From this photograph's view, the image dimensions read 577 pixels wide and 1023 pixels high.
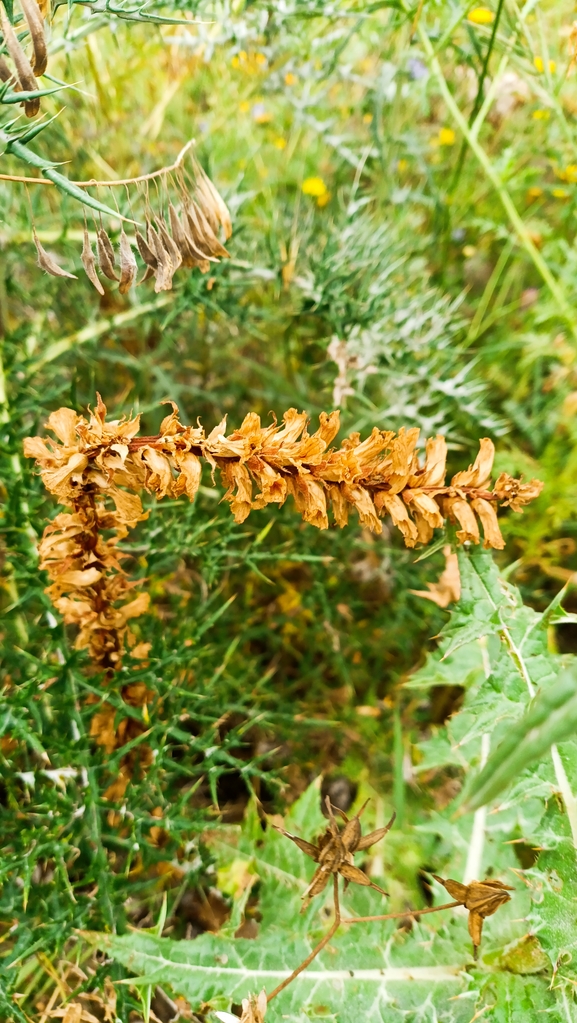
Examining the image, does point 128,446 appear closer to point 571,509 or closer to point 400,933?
point 400,933

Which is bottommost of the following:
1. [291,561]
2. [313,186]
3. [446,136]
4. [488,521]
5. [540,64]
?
[291,561]

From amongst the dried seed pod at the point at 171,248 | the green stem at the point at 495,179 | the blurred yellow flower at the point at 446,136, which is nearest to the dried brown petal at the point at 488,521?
the dried seed pod at the point at 171,248

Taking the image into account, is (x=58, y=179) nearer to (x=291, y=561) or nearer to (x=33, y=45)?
(x=33, y=45)

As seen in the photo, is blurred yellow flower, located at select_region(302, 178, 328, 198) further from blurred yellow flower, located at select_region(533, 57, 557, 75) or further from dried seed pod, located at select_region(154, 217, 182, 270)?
dried seed pod, located at select_region(154, 217, 182, 270)

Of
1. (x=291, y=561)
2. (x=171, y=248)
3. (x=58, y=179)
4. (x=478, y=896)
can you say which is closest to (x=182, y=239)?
(x=171, y=248)

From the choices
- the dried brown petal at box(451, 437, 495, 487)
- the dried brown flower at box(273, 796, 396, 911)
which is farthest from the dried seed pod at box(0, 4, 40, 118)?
the dried brown flower at box(273, 796, 396, 911)

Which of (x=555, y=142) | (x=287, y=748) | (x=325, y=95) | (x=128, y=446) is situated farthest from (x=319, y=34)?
(x=287, y=748)
